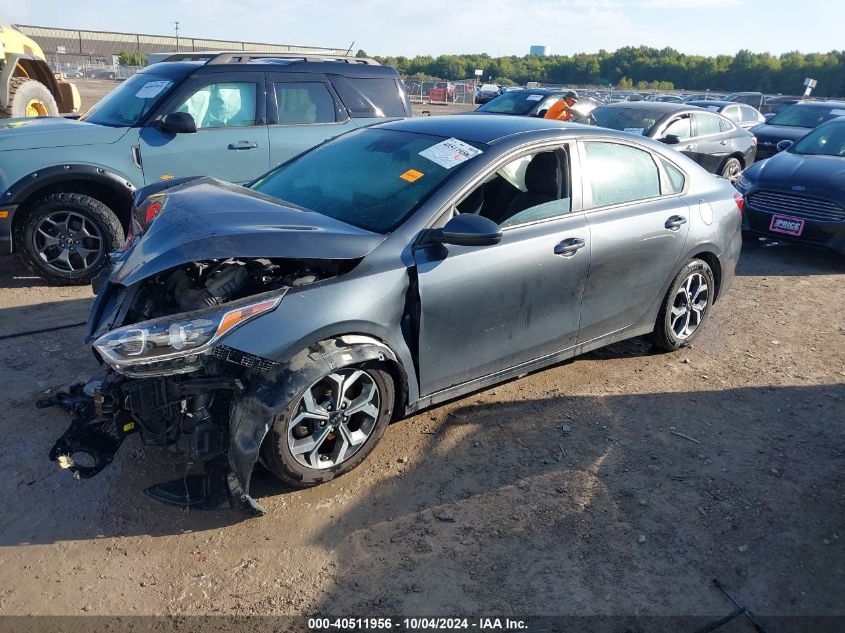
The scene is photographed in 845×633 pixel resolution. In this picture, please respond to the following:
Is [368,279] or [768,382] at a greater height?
[368,279]

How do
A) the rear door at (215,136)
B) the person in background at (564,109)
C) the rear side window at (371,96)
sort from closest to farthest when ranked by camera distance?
1. the rear door at (215,136)
2. the rear side window at (371,96)
3. the person in background at (564,109)

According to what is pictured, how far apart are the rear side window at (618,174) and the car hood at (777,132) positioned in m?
11.9

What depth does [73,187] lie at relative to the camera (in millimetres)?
5859

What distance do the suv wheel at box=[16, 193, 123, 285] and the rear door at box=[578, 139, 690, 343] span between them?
418 cm

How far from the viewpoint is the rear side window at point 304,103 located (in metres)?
6.75

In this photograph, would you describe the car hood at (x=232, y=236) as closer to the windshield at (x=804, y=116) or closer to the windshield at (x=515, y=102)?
the windshield at (x=515, y=102)

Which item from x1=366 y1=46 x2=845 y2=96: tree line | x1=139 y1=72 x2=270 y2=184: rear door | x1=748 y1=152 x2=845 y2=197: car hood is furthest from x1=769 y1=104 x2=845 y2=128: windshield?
x1=366 y1=46 x2=845 y2=96: tree line

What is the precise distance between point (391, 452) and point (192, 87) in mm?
4395

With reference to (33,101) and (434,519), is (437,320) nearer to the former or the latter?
(434,519)

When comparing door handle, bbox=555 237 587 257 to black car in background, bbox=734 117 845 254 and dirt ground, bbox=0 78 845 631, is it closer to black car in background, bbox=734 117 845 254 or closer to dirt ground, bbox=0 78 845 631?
dirt ground, bbox=0 78 845 631

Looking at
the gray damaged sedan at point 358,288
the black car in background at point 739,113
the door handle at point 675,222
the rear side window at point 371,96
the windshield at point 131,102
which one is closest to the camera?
the gray damaged sedan at point 358,288

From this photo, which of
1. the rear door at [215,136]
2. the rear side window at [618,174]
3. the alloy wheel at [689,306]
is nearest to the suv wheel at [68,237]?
the rear door at [215,136]

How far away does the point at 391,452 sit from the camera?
3.69 meters

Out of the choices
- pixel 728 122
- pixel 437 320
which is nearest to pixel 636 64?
pixel 728 122
